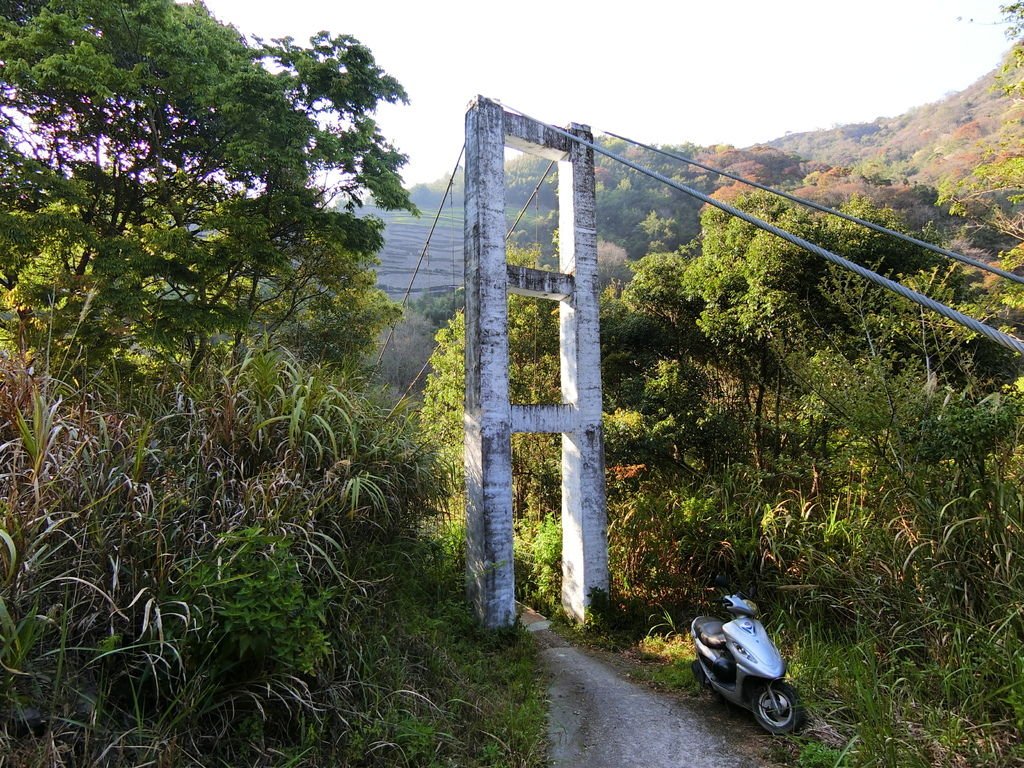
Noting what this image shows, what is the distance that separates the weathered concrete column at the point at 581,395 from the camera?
6.10m

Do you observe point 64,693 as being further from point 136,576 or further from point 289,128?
point 289,128

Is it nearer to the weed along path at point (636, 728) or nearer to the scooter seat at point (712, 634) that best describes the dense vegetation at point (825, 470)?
the weed along path at point (636, 728)

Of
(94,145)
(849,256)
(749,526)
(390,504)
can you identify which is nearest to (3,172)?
(94,145)

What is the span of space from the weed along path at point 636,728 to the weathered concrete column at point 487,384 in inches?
41.5

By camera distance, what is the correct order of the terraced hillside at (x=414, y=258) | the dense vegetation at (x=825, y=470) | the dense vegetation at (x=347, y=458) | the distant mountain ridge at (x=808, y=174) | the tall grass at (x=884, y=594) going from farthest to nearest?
the terraced hillside at (x=414, y=258)
the distant mountain ridge at (x=808, y=174)
the dense vegetation at (x=825, y=470)
the tall grass at (x=884, y=594)
the dense vegetation at (x=347, y=458)

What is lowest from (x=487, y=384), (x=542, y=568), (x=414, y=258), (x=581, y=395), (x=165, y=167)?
(x=542, y=568)

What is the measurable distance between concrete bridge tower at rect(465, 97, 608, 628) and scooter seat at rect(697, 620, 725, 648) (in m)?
2.01

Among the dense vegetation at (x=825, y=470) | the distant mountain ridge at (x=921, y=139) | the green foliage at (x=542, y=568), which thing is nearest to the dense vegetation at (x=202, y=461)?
the green foliage at (x=542, y=568)

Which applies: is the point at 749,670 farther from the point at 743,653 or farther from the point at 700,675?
the point at 700,675

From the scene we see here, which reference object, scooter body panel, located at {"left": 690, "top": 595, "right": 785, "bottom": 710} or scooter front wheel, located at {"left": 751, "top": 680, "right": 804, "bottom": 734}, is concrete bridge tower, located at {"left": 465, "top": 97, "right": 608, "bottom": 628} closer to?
scooter body panel, located at {"left": 690, "top": 595, "right": 785, "bottom": 710}

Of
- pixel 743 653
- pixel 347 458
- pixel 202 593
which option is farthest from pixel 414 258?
pixel 202 593

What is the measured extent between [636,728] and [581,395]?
11.0ft

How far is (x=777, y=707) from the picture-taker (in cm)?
348

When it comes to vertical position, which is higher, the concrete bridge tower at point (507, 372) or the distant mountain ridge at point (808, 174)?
the distant mountain ridge at point (808, 174)
